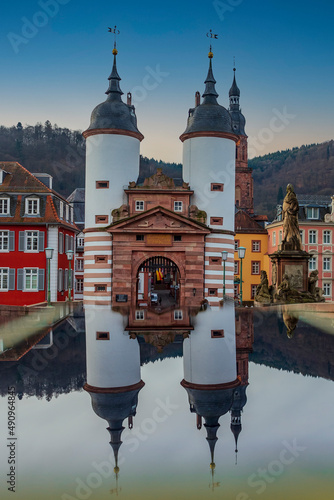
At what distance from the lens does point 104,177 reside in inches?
1437

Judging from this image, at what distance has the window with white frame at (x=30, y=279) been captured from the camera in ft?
125

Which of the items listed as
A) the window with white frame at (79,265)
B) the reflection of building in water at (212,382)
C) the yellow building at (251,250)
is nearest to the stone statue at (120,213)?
the window with white frame at (79,265)

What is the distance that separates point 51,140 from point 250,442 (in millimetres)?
108814

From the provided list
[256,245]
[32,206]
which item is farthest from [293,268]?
[256,245]

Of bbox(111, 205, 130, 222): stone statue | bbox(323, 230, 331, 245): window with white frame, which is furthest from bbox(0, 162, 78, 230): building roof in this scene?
bbox(323, 230, 331, 245): window with white frame

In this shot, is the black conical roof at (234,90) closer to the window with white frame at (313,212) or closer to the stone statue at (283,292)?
the window with white frame at (313,212)

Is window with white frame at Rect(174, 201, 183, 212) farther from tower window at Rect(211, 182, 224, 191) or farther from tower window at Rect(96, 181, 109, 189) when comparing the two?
tower window at Rect(96, 181, 109, 189)

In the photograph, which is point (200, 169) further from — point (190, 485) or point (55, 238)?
point (190, 485)

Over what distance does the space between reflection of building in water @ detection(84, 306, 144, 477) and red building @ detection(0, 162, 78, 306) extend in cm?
2851

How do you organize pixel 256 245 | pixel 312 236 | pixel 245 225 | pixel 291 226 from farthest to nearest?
1. pixel 245 225
2. pixel 256 245
3. pixel 312 236
4. pixel 291 226

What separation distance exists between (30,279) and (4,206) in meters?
5.95

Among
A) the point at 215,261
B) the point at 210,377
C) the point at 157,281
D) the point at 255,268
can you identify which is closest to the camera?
the point at 210,377

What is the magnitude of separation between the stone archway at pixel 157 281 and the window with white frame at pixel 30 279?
7.61 metres

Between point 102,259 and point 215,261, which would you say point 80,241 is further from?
point 215,261
